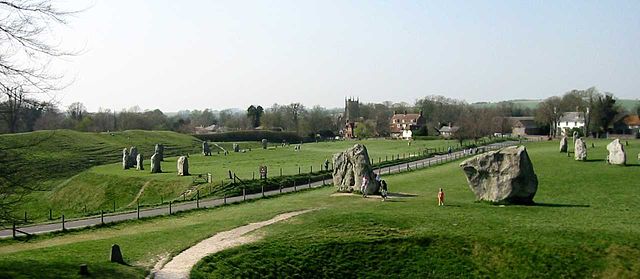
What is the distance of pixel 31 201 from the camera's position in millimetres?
56219

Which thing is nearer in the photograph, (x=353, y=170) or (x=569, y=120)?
(x=353, y=170)

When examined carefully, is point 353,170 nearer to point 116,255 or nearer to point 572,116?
point 116,255

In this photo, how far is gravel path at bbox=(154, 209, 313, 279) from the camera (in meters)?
20.8

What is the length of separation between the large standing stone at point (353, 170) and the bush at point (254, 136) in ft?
334

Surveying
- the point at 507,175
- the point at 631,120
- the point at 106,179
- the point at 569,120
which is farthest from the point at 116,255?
the point at 631,120

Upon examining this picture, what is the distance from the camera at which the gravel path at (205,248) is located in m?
20.8

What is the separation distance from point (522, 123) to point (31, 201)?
465 feet

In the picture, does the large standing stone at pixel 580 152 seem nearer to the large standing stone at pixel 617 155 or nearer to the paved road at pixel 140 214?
the large standing stone at pixel 617 155

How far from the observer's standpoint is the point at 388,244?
25359 mm

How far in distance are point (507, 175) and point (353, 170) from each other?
11.6m

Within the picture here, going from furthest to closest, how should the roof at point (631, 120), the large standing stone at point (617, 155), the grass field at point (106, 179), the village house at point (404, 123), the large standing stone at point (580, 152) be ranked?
the village house at point (404, 123) → the roof at point (631, 120) → the large standing stone at point (580, 152) → the large standing stone at point (617, 155) → the grass field at point (106, 179)

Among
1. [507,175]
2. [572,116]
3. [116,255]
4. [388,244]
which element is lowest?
[388,244]

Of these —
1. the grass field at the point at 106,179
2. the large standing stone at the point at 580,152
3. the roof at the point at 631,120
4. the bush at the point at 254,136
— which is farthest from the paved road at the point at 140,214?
the roof at the point at 631,120

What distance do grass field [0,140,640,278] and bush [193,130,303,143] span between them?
10974 cm
